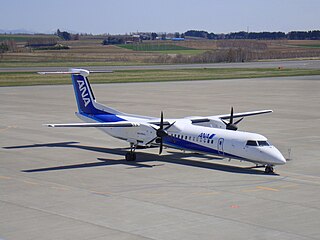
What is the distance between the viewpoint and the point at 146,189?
31.0 m

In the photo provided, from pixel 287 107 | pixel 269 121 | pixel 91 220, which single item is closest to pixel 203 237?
pixel 91 220

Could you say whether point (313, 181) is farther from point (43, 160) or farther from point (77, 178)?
point (43, 160)

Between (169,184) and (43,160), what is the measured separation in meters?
9.82

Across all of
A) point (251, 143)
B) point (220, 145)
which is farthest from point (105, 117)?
point (251, 143)

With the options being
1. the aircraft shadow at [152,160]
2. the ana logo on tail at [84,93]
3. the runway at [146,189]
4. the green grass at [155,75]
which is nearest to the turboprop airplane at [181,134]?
the ana logo on tail at [84,93]

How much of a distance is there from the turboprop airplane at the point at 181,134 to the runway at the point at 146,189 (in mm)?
975

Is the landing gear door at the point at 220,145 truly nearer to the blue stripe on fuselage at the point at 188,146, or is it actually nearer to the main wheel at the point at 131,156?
the blue stripe on fuselage at the point at 188,146

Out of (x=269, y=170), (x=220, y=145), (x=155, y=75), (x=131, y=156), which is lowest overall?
(x=155, y=75)

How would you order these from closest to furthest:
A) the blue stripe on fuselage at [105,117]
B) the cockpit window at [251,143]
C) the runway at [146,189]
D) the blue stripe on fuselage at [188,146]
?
the runway at [146,189] → the cockpit window at [251,143] → the blue stripe on fuselage at [188,146] → the blue stripe on fuselage at [105,117]

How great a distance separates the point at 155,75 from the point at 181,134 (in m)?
74.3

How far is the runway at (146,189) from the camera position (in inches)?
962

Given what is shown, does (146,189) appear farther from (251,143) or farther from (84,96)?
(84,96)

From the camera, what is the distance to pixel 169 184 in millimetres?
32031

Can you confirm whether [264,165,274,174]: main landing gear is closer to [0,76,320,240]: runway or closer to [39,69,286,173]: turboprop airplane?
[39,69,286,173]: turboprop airplane
